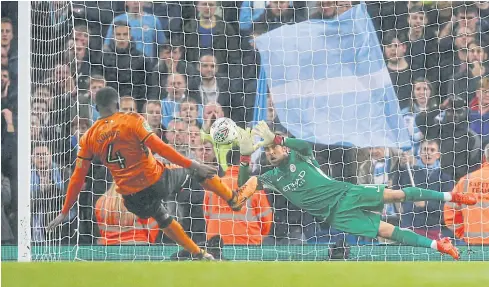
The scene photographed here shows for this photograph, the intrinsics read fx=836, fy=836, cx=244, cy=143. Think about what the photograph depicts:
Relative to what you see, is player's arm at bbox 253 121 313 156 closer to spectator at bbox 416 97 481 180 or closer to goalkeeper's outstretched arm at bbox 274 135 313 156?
goalkeeper's outstretched arm at bbox 274 135 313 156

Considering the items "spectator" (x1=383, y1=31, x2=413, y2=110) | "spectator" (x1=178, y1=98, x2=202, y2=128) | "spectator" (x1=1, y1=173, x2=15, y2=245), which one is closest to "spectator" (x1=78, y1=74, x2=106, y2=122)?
"spectator" (x1=178, y1=98, x2=202, y2=128)

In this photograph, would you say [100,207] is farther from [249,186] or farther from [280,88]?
[280,88]

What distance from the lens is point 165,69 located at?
5000mm

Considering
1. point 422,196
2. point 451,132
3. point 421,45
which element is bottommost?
point 422,196

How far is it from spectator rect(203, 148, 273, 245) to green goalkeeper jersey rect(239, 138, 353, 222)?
74 millimetres

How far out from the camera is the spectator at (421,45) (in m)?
5.04

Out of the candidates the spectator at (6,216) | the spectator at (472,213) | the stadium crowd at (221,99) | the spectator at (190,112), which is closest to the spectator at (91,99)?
the stadium crowd at (221,99)

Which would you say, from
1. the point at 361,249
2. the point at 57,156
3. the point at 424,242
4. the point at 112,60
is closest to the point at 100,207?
the point at 57,156

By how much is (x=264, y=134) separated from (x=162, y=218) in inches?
30.4

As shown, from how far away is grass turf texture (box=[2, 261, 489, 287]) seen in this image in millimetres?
4430

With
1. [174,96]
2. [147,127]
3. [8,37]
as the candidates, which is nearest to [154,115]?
[174,96]

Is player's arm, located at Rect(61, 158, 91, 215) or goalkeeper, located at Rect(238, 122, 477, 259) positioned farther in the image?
goalkeeper, located at Rect(238, 122, 477, 259)

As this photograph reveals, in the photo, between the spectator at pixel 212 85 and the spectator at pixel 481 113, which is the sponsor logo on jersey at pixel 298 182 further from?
the spectator at pixel 481 113

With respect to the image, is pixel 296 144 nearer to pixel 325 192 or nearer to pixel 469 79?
pixel 325 192
